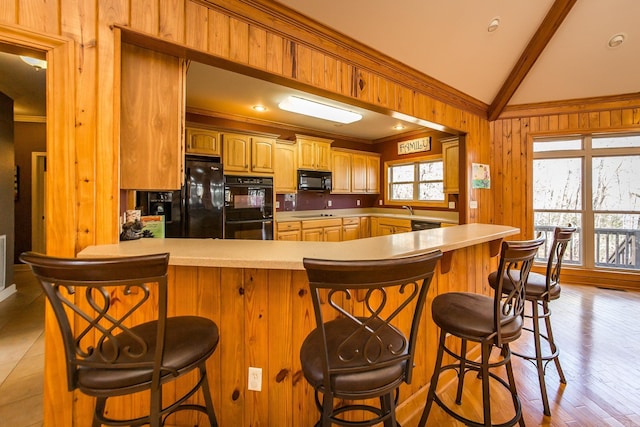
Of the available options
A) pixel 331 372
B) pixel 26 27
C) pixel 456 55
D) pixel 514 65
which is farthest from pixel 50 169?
pixel 514 65

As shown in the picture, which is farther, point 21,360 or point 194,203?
point 194,203

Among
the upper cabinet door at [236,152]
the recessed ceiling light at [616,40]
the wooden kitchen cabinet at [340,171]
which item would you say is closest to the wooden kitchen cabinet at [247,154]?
the upper cabinet door at [236,152]

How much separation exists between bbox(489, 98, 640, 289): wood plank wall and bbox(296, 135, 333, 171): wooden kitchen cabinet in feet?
9.19

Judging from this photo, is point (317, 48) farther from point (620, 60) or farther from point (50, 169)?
point (620, 60)

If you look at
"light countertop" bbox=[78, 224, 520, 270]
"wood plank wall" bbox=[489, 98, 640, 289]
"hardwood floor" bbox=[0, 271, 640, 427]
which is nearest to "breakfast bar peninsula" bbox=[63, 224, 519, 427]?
"light countertop" bbox=[78, 224, 520, 270]

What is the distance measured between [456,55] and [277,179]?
123 inches

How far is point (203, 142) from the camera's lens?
385 centimetres

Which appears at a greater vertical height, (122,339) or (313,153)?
(313,153)

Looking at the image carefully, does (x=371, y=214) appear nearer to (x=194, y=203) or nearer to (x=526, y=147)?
(x=526, y=147)

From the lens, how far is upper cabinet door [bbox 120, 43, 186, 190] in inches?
61.7

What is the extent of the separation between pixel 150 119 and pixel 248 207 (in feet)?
8.51

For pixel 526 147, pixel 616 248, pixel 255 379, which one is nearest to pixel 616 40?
pixel 526 147

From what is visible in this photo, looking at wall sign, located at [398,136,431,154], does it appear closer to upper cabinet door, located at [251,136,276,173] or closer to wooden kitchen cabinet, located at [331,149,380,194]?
wooden kitchen cabinet, located at [331,149,380,194]

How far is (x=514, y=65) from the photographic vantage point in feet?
10.7
